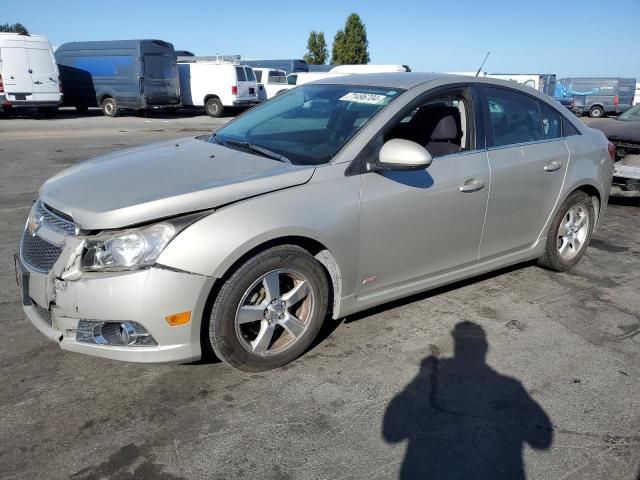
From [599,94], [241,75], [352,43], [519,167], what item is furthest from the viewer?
[352,43]

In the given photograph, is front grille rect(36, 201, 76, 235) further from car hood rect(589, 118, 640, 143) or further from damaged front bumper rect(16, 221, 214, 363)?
car hood rect(589, 118, 640, 143)

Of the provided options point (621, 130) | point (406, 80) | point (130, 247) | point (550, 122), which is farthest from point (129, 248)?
point (621, 130)

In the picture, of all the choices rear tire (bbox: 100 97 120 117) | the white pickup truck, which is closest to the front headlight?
rear tire (bbox: 100 97 120 117)

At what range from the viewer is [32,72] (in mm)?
17875

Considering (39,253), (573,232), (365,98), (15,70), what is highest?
(15,70)

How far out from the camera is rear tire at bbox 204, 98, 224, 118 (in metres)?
23.8

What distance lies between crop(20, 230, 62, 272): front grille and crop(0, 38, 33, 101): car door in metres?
17.3

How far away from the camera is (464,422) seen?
2.74 m

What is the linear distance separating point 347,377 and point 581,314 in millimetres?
2032

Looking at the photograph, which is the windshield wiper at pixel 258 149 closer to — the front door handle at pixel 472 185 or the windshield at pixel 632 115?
the front door handle at pixel 472 185

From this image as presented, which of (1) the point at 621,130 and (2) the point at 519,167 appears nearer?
(2) the point at 519,167

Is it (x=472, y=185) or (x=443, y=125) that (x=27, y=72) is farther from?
(x=472, y=185)

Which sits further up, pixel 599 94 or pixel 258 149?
pixel 258 149

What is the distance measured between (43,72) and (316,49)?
1617 inches
